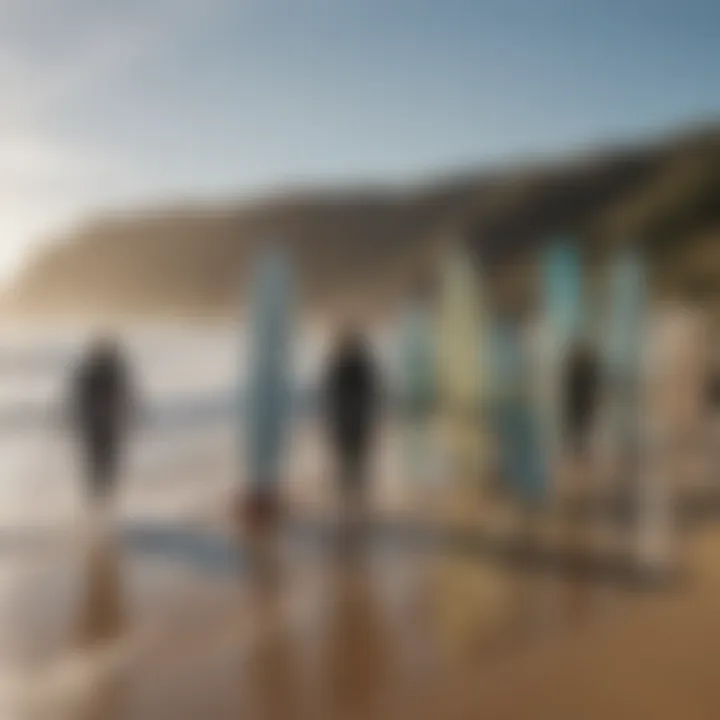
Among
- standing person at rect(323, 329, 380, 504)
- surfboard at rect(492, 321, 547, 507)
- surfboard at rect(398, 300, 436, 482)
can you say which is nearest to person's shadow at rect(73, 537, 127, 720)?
standing person at rect(323, 329, 380, 504)

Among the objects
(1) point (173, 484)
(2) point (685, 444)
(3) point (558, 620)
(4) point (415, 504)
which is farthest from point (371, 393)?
(2) point (685, 444)

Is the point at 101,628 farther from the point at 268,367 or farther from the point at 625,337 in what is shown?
the point at 625,337

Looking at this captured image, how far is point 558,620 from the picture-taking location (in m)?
1.75

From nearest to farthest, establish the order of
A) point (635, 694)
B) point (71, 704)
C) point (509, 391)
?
point (71, 704) < point (635, 694) < point (509, 391)

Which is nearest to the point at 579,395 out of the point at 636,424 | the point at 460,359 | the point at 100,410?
the point at 636,424

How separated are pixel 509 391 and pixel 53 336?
705mm

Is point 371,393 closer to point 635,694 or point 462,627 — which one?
point 462,627

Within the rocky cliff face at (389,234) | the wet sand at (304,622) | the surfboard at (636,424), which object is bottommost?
the wet sand at (304,622)

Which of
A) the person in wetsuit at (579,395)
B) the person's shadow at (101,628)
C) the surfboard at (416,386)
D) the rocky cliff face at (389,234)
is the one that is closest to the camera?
the person's shadow at (101,628)

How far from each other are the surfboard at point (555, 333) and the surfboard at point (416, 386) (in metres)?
0.20

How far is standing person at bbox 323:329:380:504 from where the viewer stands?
176 cm

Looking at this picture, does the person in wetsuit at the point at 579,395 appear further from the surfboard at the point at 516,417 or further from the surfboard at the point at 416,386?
the surfboard at the point at 416,386

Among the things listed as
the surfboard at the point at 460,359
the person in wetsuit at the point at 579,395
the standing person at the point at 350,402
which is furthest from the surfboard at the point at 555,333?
the standing person at the point at 350,402

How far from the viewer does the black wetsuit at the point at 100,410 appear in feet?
5.50
